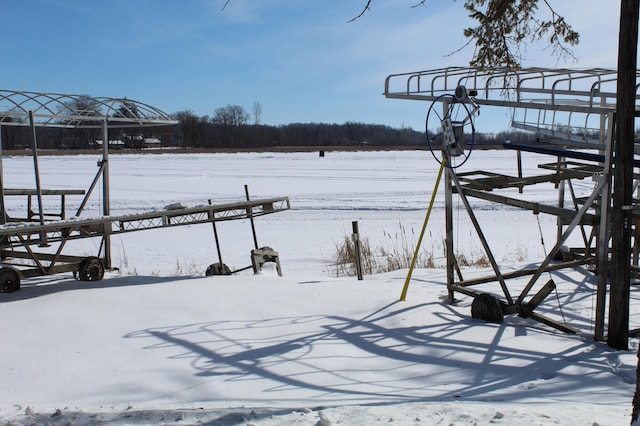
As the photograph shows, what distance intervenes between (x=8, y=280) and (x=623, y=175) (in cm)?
705

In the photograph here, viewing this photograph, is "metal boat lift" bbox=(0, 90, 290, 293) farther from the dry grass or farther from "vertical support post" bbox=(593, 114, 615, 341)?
"vertical support post" bbox=(593, 114, 615, 341)

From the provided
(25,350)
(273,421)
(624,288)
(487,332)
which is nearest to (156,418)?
(273,421)

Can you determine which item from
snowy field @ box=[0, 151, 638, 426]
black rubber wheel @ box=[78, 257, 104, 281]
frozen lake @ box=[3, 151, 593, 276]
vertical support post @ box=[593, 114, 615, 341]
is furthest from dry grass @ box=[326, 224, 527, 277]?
vertical support post @ box=[593, 114, 615, 341]

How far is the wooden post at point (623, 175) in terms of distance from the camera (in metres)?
5.05

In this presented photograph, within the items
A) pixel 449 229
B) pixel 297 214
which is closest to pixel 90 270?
pixel 449 229

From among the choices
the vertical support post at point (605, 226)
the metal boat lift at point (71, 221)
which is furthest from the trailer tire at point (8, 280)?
the vertical support post at point (605, 226)

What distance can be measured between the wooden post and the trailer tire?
6.82 m

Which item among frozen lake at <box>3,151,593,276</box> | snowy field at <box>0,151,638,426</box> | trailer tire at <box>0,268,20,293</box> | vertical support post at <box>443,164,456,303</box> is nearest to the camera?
snowy field at <box>0,151,638,426</box>

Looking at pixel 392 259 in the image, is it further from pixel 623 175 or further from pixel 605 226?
pixel 623 175

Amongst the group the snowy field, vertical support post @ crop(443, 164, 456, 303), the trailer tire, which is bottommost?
the snowy field

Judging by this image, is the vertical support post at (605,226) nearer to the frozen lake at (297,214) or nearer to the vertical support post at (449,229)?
the vertical support post at (449,229)

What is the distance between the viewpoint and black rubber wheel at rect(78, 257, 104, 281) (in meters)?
8.41

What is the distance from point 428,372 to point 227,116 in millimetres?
127775

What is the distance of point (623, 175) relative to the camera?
5262 millimetres
